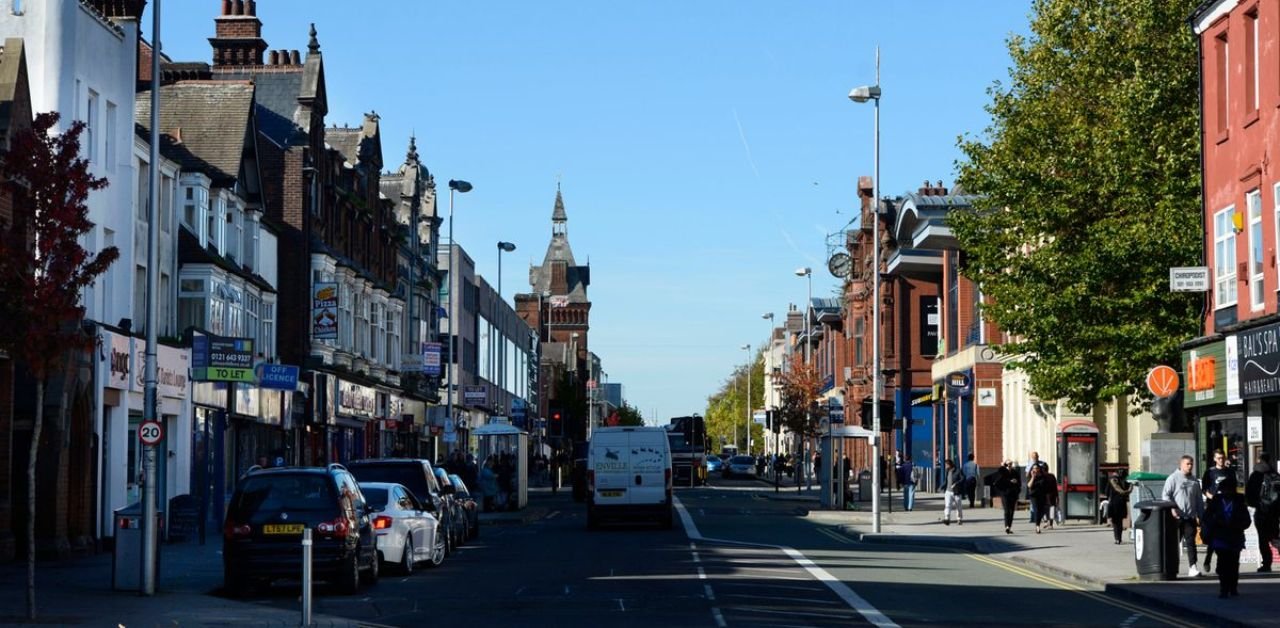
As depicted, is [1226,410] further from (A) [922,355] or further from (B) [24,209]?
(A) [922,355]

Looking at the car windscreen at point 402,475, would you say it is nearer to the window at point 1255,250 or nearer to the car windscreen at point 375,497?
the car windscreen at point 375,497

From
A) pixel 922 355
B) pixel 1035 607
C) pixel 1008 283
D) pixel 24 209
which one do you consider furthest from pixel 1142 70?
pixel 922 355

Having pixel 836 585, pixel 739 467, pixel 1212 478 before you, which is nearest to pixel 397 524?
pixel 836 585

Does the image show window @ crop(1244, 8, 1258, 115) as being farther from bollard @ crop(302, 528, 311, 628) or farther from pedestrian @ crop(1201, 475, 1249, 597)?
bollard @ crop(302, 528, 311, 628)

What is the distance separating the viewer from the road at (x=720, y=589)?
63.1 feet

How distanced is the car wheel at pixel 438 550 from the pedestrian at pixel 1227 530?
12.1 metres

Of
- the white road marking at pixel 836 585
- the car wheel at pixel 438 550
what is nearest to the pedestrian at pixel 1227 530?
the white road marking at pixel 836 585

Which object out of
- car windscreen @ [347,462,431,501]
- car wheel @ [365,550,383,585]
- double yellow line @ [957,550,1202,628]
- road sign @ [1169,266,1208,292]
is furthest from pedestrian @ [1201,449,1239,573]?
car windscreen @ [347,462,431,501]

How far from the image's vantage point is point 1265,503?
25547 millimetres

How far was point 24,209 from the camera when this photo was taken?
1905 cm

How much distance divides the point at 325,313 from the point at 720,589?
31.5 metres

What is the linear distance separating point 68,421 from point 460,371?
2315 inches

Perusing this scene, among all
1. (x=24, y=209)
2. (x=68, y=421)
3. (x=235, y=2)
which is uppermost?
(x=235, y=2)

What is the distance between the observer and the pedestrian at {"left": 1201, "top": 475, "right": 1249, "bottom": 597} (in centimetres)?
2170
